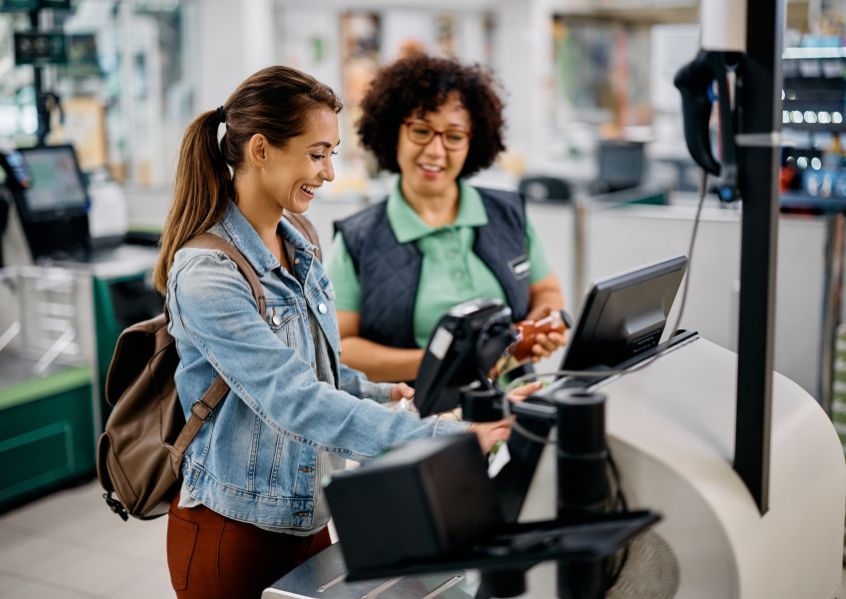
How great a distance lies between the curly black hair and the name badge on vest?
293mm

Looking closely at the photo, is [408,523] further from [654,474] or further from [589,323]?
[589,323]

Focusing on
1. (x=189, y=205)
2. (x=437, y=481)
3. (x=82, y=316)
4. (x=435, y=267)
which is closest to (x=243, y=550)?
(x=189, y=205)

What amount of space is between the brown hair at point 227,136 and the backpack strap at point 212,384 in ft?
0.18

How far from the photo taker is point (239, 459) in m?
1.84

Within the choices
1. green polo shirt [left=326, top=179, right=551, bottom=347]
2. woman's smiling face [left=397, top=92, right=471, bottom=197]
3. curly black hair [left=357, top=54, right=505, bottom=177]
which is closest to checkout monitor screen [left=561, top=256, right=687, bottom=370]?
green polo shirt [left=326, top=179, right=551, bottom=347]

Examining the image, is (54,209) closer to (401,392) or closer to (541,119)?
(401,392)

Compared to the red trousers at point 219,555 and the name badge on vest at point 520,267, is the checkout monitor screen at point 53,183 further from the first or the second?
the red trousers at point 219,555

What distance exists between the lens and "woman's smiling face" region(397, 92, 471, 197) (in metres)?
2.70

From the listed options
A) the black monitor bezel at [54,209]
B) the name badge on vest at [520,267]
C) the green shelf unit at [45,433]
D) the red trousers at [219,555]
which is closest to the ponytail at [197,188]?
the red trousers at [219,555]

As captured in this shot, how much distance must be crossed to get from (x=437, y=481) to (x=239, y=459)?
684 mm

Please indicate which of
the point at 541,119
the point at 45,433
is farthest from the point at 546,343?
the point at 541,119

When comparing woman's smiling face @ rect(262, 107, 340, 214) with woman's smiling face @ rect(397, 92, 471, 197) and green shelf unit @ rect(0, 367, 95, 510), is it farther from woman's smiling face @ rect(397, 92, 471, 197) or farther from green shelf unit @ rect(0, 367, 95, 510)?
green shelf unit @ rect(0, 367, 95, 510)

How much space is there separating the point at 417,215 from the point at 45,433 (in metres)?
2.61

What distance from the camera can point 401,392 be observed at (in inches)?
79.5
